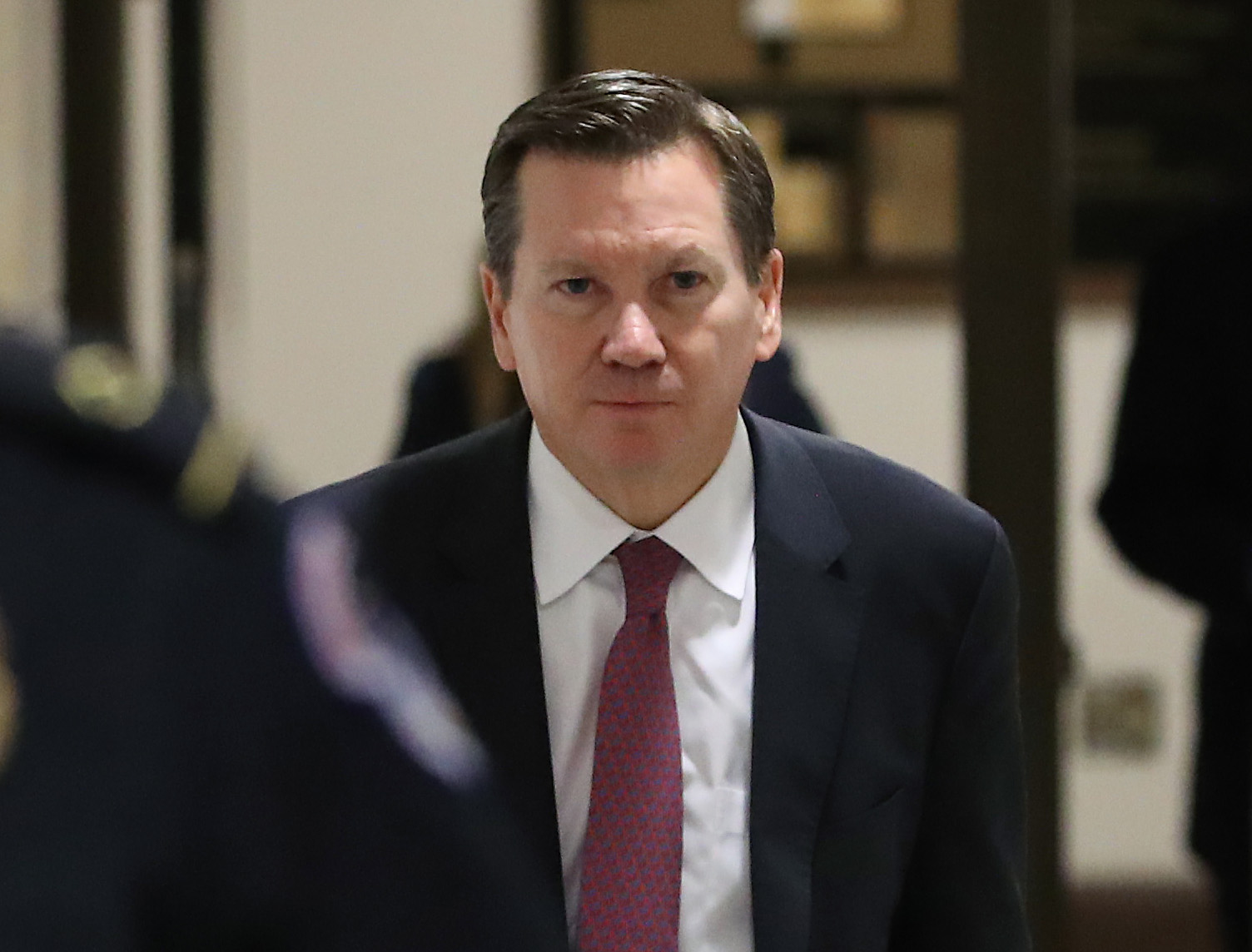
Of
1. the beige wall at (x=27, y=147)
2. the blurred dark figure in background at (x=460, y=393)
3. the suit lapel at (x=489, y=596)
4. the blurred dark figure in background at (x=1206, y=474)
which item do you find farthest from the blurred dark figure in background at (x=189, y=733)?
the beige wall at (x=27, y=147)

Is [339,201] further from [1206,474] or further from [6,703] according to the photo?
[6,703]

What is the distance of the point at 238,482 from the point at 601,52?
294 cm

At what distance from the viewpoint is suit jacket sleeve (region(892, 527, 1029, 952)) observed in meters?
1.13

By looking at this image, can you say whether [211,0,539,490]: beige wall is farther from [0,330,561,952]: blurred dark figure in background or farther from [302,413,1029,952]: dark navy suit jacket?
[0,330,561,952]: blurred dark figure in background

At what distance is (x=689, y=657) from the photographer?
3.65 ft

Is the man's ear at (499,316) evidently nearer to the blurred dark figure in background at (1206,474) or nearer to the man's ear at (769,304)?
the man's ear at (769,304)

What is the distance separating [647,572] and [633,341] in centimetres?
15

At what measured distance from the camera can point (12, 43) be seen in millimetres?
3129

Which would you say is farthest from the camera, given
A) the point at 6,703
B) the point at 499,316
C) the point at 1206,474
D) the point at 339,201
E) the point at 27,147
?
the point at 339,201

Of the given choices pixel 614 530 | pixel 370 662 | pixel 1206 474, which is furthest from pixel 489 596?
pixel 1206 474

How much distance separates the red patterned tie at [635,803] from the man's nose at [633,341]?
0.48 feet

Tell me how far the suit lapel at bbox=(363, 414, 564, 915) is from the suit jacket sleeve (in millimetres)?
239

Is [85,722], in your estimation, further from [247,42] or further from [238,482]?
[247,42]

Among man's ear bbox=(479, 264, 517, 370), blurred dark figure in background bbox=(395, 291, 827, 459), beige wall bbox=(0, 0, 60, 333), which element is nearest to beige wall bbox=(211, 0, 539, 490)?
beige wall bbox=(0, 0, 60, 333)
